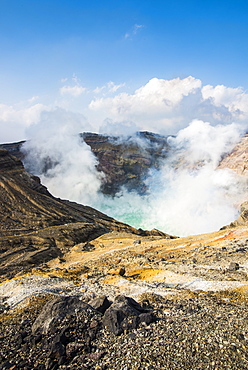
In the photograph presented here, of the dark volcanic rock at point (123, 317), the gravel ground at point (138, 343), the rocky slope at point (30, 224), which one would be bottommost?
the gravel ground at point (138, 343)

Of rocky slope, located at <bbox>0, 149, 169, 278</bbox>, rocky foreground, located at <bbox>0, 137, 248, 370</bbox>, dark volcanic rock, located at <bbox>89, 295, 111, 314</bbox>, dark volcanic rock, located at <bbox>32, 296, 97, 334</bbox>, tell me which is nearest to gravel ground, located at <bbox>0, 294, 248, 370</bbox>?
rocky foreground, located at <bbox>0, 137, 248, 370</bbox>

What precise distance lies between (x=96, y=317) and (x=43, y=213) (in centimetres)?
8941

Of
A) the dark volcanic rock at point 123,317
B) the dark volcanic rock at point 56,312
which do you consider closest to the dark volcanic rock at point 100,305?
the dark volcanic rock at point 56,312

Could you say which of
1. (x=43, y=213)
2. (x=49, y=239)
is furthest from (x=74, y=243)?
(x=43, y=213)

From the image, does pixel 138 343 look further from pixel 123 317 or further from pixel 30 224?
pixel 30 224

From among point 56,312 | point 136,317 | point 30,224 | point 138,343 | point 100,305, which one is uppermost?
point 30,224

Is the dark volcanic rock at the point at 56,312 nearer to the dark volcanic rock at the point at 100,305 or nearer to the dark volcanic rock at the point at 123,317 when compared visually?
the dark volcanic rock at the point at 100,305

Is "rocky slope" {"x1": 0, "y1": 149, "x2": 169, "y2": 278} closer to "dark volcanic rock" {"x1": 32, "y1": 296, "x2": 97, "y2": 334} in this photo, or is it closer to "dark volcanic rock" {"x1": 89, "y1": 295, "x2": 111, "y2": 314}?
"dark volcanic rock" {"x1": 89, "y1": 295, "x2": 111, "y2": 314}

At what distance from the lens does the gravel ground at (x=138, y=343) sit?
12117 millimetres

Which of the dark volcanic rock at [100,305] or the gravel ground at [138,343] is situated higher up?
the dark volcanic rock at [100,305]

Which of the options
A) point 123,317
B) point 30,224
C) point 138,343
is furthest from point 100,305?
point 30,224

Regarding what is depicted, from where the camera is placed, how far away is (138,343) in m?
14.0

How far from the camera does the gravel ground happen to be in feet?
39.8

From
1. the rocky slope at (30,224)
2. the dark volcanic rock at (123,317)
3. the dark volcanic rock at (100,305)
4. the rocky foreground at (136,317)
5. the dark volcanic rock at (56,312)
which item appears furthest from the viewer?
the rocky slope at (30,224)
